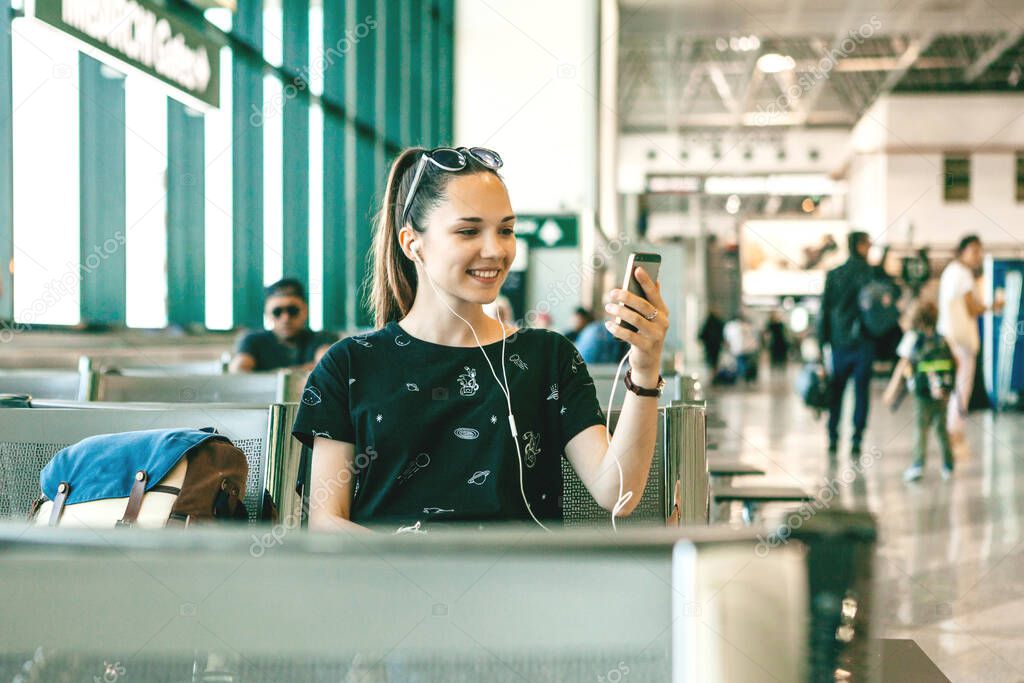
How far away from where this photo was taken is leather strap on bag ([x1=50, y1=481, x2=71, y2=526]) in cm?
162

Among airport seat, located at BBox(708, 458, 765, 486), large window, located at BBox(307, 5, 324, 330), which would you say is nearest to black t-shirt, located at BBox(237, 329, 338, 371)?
airport seat, located at BBox(708, 458, 765, 486)

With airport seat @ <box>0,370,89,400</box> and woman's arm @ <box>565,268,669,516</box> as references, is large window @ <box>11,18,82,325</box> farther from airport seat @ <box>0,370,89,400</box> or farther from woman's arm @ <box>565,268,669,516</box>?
woman's arm @ <box>565,268,669,516</box>

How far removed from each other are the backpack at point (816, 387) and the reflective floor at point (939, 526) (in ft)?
1.29

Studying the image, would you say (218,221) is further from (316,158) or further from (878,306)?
(878,306)

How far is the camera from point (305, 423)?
1.84m

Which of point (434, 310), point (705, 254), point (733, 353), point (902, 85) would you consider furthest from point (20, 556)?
point (705, 254)

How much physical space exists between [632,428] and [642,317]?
9.2 inches

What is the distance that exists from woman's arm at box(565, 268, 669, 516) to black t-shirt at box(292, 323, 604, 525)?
42mm

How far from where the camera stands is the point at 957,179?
77.3ft

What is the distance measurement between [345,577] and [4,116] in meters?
5.76

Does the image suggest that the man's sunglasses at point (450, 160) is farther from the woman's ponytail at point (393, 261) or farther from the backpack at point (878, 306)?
the backpack at point (878, 306)

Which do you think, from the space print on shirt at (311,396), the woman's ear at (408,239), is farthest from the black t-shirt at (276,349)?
the space print on shirt at (311,396)

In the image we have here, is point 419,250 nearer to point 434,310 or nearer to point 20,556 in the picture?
point 434,310

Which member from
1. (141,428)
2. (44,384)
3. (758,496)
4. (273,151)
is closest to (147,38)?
(44,384)
